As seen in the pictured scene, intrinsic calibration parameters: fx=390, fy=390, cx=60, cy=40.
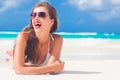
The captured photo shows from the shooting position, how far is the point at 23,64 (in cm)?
375

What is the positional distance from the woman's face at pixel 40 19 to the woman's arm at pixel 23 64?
0.14 meters

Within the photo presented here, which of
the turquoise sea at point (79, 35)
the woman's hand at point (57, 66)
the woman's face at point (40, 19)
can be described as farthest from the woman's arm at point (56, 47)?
the turquoise sea at point (79, 35)

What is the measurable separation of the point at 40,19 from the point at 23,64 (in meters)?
0.46

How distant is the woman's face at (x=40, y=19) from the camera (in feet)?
12.1

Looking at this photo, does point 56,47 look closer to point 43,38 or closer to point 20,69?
point 43,38

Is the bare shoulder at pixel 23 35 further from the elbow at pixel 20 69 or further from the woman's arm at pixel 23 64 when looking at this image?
the elbow at pixel 20 69

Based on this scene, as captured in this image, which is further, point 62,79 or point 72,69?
point 72,69

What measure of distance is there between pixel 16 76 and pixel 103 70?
3.44 feet

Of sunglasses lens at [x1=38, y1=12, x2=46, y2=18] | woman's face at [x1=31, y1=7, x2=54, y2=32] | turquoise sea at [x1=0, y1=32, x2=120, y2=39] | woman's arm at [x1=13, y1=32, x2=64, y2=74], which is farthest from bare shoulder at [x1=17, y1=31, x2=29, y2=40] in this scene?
turquoise sea at [x1=0, y1=32, x2=120, y2=39]

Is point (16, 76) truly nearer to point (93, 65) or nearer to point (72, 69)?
point (72, 69)

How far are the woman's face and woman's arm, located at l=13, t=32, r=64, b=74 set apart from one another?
140 millimetres

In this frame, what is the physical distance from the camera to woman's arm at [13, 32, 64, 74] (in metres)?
3.68

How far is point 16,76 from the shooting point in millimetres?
3816

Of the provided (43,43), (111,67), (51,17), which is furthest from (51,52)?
(111,67)
